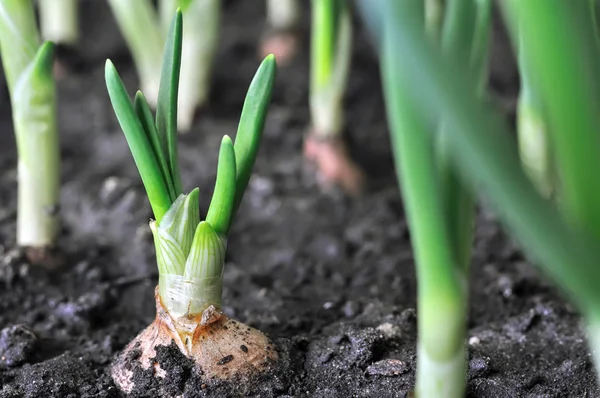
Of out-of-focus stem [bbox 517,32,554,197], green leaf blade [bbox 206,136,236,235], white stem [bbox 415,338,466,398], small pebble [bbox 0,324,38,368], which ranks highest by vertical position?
green leaf blade [bbox 206,136,236,235]

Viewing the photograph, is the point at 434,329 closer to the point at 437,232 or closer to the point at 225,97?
the point at 437,232

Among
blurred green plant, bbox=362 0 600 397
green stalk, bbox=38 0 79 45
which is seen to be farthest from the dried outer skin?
green stalk, bbox=38 0 79 45

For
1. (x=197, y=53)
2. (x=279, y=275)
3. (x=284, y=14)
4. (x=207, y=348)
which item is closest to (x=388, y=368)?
(x=207, y=348)

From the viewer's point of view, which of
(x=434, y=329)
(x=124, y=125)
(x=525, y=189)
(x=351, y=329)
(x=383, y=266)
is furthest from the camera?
(x=383, y=266)

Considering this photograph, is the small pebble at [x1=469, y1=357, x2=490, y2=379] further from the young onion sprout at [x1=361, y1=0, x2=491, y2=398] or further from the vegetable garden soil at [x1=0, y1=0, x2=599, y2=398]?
the young onion sprout at [x1=361, y1=0, x2=491, y2=398]

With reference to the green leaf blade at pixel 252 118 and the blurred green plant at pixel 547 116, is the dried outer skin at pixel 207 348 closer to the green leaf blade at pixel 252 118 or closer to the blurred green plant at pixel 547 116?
the green leaf blade at pixel 252 118

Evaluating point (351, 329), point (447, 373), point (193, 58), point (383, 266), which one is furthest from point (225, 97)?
point (447, 373)
